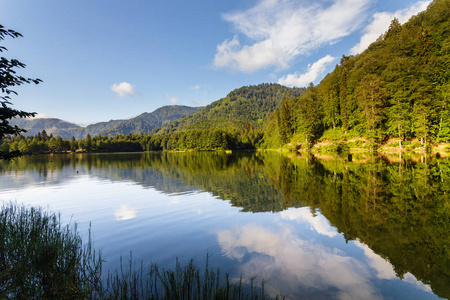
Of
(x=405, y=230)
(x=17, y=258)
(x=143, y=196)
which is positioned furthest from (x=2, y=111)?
(x=405, y=230)

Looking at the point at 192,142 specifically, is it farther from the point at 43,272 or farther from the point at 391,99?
the point at 43,272

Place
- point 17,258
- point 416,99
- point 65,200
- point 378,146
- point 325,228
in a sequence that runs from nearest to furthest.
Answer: point 17,258 < point 325,228 < point 65,200 < point 416,99 < point 378,146

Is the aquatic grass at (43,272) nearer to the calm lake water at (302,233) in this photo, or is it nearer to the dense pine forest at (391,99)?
the calm lake water at (302,233)

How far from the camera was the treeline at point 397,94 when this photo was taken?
5088cm

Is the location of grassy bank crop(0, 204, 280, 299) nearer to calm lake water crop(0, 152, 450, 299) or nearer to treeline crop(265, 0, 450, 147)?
calm lake water crop(0, 152, 450, 299)

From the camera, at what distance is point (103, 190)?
24.6m

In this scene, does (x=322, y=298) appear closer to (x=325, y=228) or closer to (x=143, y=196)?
(x=325, y=228)

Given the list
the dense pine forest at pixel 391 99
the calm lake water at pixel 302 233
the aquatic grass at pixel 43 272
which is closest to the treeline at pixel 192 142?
the dense pine forest at pixel 391 99

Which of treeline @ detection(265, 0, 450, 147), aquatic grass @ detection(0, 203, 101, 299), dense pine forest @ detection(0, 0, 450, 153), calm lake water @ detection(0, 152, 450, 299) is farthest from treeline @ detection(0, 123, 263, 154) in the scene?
aquatic grass @ detection(0, 203, 101, 299)

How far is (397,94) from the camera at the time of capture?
56.6 meters

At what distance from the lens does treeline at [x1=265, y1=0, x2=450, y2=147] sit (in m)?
50.9

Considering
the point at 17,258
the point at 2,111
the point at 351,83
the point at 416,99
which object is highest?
the point at 351,83

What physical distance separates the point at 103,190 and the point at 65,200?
4711mm

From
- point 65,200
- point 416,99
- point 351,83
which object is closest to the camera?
point 65,200
